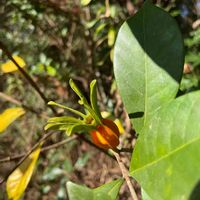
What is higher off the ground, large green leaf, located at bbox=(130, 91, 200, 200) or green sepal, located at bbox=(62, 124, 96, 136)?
green sepal, located at bbox=(62, 124, 96, 136)

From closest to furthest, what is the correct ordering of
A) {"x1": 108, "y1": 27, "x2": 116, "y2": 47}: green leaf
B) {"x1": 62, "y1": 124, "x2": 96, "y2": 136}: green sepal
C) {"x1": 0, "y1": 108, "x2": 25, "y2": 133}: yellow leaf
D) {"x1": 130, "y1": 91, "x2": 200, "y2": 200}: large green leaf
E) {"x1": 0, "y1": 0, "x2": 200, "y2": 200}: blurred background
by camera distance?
1. {"x1": 130, "y1": 91, "x2": 200, "y2": 200}: large green leaf
2. {"x1": 62, "y1": 124, "x2": 96, "y2": 136}: green sepal
3. {"x1": 0, "y1": 108, "x2": 25, "y2": 133}: yellow leaf
4. {"x1": 108, "y1": 27, "x2": 116, "y2": 47}: green leaf
5. {"x1": 0, "y1": 0, "x2": 200, "y2": 200}: blurred background

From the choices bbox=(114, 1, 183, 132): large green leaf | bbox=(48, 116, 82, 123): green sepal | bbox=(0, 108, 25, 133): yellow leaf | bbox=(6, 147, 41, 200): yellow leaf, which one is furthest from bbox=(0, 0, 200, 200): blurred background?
bbox=(48, 116, 82, 123): green sepal

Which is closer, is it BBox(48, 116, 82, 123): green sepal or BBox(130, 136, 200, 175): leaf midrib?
BBox(130, 136, 200, 175): leaf midrib

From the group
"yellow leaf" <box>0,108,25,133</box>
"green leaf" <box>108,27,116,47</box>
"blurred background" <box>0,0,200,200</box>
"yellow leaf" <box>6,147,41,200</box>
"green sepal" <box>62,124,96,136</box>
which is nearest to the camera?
"green sepal" <box>62,124,96,136</box>

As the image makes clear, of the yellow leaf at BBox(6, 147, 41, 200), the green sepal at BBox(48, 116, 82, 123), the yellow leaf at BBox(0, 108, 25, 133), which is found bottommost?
the yellow leaf at BBox(6, 147, 41, 200)

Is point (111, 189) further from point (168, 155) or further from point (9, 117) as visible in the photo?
point (9, 117)

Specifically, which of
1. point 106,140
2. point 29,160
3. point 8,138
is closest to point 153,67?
point 106,140

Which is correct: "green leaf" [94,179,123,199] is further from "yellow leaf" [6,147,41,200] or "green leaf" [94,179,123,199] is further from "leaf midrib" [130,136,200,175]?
"yellow leaf" [6,147,41,200]

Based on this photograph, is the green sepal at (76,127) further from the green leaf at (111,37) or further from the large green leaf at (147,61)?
the green leaf at (111,37)

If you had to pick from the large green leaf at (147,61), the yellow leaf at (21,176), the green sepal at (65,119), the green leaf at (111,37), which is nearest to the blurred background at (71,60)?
the green leaf at (111,37)
